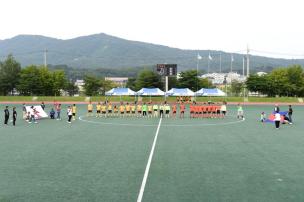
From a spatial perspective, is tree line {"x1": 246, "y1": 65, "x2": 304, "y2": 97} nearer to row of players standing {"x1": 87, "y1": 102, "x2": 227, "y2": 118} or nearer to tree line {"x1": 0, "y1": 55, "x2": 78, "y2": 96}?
tree line {"x1": 0, "y1": 55, "x2": 78, "y2": 96}

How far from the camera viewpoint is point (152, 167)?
13.6 meters

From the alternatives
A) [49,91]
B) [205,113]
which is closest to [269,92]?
[49,91]

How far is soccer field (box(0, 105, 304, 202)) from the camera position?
10312 mm

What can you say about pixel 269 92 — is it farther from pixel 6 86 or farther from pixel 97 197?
pixel 97 197

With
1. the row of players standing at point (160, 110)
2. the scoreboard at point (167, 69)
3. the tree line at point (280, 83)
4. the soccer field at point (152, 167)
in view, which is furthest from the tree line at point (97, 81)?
the soccer field at point (152, 167)

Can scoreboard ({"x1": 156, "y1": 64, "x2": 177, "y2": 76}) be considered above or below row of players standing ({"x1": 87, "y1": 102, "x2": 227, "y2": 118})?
above

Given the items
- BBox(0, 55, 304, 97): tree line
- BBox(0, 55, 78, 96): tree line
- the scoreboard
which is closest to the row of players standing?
the scoreboard

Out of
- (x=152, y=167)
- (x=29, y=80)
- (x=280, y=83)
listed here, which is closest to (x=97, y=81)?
(x=29, y=80)

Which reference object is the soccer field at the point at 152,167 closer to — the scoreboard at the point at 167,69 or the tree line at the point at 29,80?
the scoreboard at the point at 167,69

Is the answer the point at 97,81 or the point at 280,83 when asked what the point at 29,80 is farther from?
the point at 280,83

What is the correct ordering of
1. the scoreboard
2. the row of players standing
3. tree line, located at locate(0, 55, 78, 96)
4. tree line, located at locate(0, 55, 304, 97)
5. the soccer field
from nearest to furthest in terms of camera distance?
the soccer field, the row of players standing, the scoreboard, tree line, located at locate(0, 55, 78, 96), tree line, located at locate(0, 55, 304, 97)

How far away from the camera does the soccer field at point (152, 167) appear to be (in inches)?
406

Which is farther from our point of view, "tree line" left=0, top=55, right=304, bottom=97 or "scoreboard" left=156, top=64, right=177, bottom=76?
"tree line" left=0, top=55, right=304, bottom=97

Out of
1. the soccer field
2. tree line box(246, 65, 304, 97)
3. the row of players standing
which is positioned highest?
tree line box(246, 65, 304, 97)
